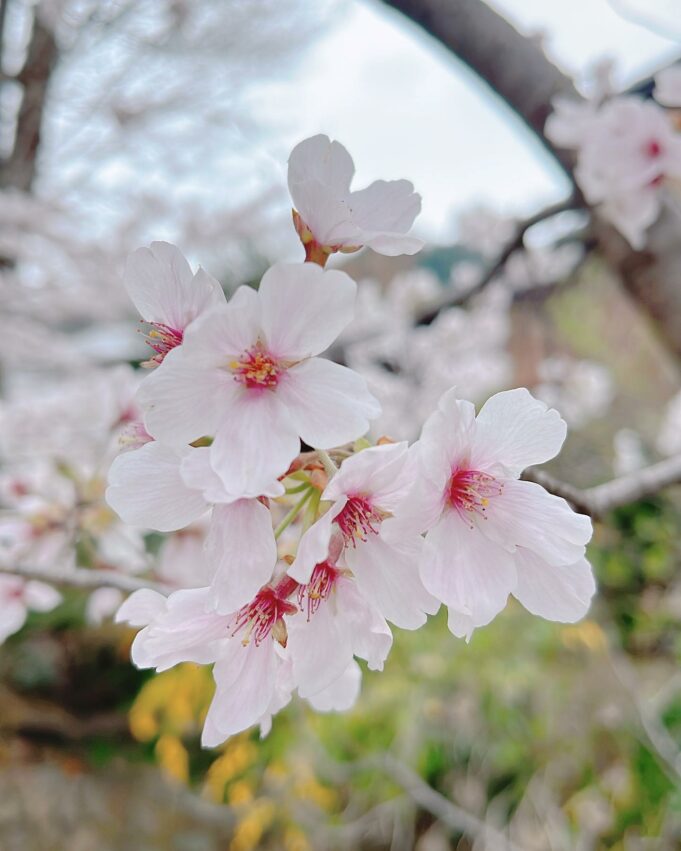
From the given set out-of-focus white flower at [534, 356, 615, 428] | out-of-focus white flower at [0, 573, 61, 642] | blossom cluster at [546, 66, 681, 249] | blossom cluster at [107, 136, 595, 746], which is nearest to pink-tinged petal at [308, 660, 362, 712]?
blossom cluster at [107, 136, 595, 746]

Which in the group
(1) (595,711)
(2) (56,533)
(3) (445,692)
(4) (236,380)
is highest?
(4) (236,380)

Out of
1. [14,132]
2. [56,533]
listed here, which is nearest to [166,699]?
[56,533]

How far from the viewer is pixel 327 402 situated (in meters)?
0.20

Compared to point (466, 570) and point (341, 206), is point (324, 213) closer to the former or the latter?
point (341, 206)

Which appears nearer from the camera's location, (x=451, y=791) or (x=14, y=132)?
(x=451, y=791)

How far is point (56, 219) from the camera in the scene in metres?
1.54

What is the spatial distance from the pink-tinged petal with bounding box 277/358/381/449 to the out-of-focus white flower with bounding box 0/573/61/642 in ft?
1.25

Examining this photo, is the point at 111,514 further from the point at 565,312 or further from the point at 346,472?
the point at 565,312

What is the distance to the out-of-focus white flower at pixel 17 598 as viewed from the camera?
468 mm

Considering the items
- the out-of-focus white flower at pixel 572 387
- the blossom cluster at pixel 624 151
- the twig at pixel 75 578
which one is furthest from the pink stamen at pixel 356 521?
the out-of-focus white flower at pixel 572 387

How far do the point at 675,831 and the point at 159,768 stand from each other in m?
1.19

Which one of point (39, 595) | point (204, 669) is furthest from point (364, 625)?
point (204, 669)

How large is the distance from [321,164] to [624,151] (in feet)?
1.51

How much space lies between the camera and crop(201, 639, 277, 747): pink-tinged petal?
0.72ft
